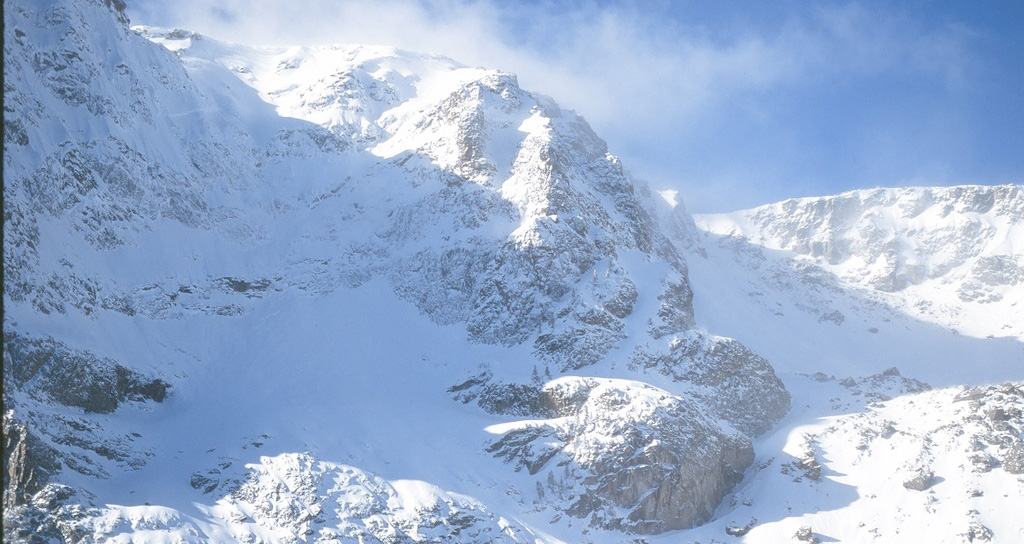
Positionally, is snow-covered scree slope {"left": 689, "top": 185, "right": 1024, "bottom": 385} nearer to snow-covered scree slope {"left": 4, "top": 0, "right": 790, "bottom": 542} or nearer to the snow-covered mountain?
the snow-covered mountain

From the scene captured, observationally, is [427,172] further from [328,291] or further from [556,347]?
[556,347]

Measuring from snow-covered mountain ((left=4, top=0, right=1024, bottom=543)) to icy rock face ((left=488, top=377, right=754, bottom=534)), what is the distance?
12.6 inches

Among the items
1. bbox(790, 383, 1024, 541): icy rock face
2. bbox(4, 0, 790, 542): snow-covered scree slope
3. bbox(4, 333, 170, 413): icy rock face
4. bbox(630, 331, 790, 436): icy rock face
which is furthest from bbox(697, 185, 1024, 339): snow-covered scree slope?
bbox(4, 333, 170, 413): icy rock face

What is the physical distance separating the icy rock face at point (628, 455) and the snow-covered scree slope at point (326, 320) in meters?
0.31

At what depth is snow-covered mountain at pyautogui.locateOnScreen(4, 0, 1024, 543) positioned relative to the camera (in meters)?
90.4

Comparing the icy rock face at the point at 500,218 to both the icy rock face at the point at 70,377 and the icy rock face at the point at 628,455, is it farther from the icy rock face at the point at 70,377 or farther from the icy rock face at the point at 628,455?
the icy rock face at the point at 70,377

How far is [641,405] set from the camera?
3996 inches

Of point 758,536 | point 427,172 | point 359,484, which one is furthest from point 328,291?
point 758,536

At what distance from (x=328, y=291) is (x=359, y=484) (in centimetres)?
4295

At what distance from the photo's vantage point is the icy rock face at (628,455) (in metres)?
94.9

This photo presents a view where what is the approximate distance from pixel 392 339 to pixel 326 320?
389 inches

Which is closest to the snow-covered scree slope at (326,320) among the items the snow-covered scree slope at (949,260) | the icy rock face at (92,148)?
the icy rock face at (92,148)

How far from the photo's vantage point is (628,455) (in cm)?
9681

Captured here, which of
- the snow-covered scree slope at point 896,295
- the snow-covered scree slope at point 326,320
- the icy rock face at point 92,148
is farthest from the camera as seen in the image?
the snow-covered scree slope at point 896,295
